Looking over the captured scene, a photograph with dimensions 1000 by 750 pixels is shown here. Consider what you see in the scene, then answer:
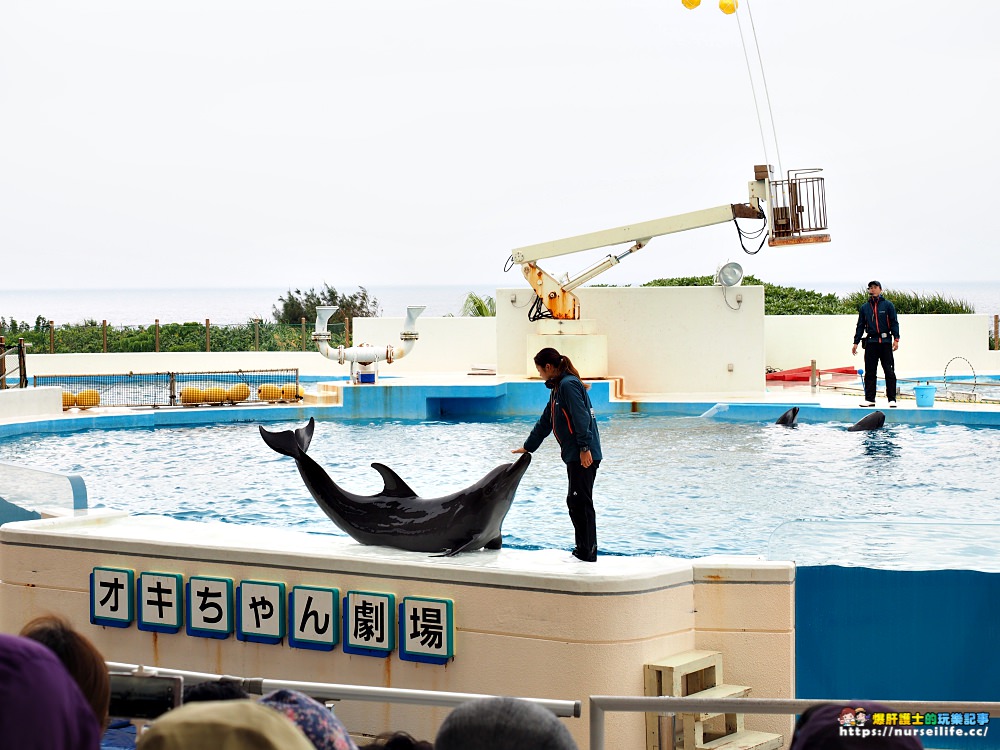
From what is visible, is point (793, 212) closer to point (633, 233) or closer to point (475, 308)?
point (633, 233)

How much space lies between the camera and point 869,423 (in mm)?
12812

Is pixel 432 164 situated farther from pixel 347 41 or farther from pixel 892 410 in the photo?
pixel 892 410

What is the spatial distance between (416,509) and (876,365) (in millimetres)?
10128

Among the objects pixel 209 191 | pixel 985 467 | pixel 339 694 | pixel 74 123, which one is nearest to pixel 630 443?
pixel 985 467

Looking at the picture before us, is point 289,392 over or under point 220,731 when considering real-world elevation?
over

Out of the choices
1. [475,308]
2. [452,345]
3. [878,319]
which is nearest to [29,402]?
[452,345]

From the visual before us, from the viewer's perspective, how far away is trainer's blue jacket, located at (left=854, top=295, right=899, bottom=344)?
1349 cm

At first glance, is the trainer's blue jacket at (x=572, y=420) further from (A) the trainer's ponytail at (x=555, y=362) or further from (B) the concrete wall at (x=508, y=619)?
(B) the concrete wall at (x=508, y=619)

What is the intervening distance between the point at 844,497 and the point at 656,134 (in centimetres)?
5519

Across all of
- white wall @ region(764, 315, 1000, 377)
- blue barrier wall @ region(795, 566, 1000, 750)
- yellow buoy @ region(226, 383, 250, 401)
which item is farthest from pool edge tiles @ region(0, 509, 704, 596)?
white wall @ region(764, 315, 1000, 377)

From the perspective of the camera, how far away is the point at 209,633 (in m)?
5.20

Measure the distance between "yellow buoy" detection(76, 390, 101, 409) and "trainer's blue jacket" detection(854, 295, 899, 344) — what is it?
9.37 m

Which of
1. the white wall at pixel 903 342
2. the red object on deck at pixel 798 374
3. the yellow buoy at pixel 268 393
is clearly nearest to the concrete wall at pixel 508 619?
the yellow buoy at pixel 268 393

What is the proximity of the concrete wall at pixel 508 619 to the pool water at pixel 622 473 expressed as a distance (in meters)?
1.60
